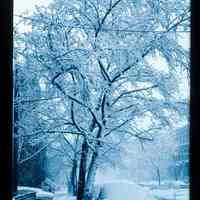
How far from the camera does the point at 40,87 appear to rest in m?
1.28

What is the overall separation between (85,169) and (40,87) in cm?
36

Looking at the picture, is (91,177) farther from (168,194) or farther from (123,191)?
(168,194)

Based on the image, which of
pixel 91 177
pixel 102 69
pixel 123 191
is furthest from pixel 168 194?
pixel 102 69

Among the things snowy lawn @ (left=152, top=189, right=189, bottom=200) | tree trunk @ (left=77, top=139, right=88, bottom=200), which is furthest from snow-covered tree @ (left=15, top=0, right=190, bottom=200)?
snowy lawn @ (left=152, top=189, right=189, bottom=200)

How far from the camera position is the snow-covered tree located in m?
1.26

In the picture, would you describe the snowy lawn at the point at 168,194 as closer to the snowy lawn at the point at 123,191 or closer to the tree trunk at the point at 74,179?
the snowy lawn at the point at 123,191

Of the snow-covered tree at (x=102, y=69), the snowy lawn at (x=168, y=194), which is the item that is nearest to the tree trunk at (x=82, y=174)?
the snow-covered tree at (x=102, y=69)

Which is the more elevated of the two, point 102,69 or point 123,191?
point 102,69

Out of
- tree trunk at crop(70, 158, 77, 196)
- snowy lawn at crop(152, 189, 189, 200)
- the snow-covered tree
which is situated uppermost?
the snow-covered tree

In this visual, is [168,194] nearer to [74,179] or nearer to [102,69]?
[74,179]

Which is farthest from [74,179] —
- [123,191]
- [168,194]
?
[168,194]

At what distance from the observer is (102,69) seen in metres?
1.28

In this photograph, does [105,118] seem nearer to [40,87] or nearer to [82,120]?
[82,120]

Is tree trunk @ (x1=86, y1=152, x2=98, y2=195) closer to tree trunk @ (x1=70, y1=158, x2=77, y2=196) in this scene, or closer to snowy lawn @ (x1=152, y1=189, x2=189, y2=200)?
tree trunk @ (x1=70, y1=158, x2=77, y2=196)
